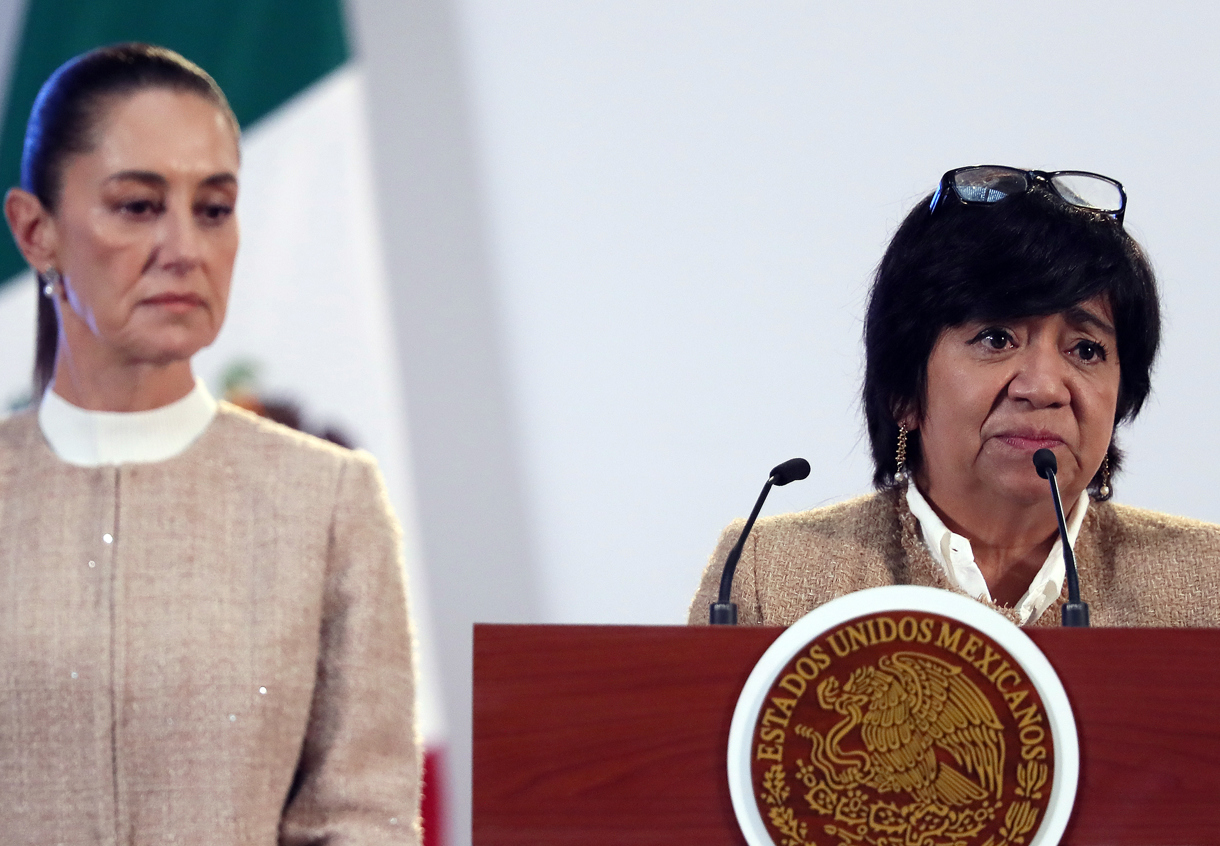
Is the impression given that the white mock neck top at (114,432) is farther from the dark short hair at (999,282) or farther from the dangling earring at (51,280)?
the dark short hair at (999,282)

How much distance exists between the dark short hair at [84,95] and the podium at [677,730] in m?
0.73

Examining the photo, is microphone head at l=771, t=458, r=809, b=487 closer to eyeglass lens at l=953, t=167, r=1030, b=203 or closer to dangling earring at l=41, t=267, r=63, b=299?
eyeglass lens at l=953, t=167, r=1030, b=203

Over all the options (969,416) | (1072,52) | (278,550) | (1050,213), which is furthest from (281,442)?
(1072,52)

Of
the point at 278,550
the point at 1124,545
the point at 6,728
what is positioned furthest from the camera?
the point at 1124,545

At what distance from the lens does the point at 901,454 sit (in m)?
1.68

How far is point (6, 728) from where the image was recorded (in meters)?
1.32

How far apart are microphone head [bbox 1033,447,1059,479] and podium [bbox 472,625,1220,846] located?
34cm

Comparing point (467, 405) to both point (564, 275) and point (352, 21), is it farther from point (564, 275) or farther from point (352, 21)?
point (352, 21)

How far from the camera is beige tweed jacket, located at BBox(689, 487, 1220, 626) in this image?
4.99ft

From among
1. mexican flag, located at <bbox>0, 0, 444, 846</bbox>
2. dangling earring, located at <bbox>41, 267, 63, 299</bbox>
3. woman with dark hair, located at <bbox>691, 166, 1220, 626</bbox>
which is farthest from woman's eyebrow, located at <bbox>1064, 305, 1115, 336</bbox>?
mexican flag, located at <bbox>0, 0, 444, 846</bbox>

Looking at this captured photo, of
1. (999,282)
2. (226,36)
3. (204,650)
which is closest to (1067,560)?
(999,282)

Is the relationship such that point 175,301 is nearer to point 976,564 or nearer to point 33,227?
point 33,227

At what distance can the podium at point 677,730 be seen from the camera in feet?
3.30

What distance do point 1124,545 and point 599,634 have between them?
832 millimetres
